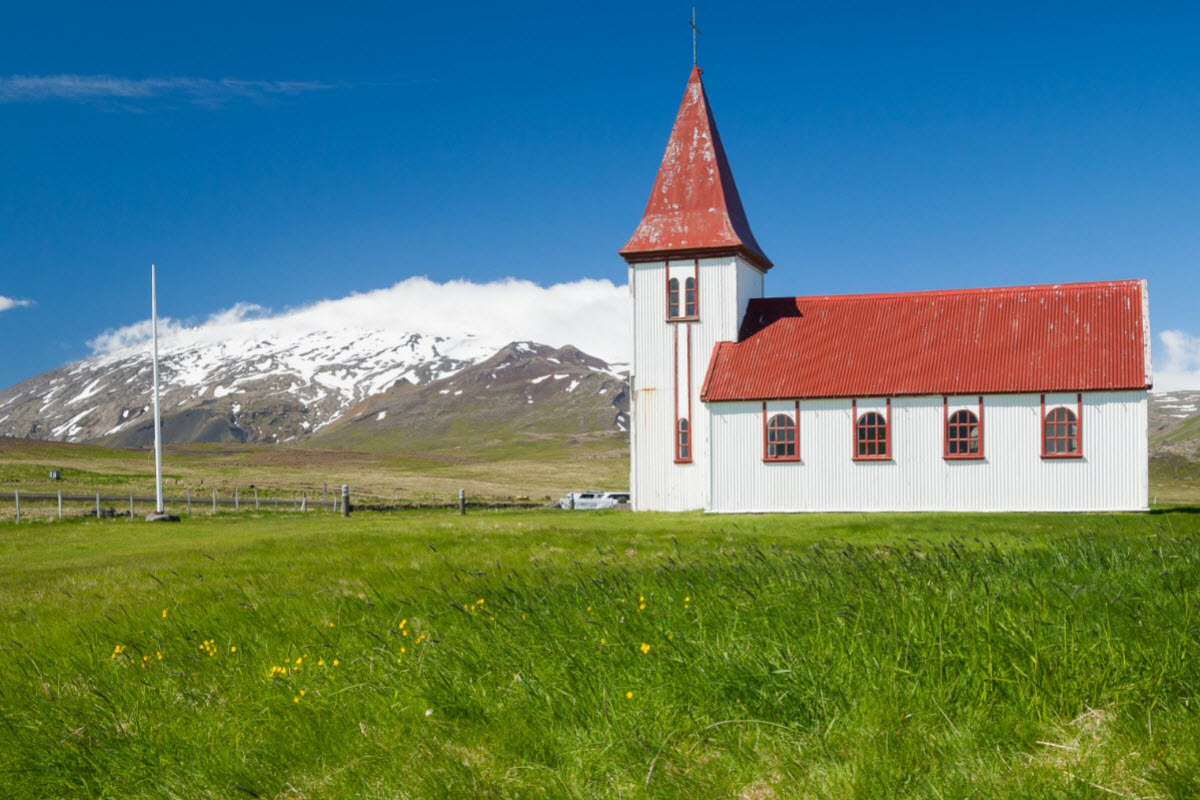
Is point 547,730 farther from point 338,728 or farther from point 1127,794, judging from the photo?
point 1127,794

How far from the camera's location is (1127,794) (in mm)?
4598

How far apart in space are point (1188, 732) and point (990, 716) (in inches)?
40.1

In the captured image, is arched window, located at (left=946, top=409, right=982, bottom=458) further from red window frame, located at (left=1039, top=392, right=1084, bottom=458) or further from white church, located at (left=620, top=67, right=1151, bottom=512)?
red window frame, located at (left=1039, top=392, right=1084, bottom=458)

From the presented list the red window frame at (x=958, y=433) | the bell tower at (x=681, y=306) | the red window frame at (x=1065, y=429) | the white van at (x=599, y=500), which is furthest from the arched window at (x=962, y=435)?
the white van at (x=599, y=500)

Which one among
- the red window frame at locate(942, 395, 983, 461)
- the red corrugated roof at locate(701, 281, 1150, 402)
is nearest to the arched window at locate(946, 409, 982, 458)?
the red window frame at locate(942, 395, 983, 461)

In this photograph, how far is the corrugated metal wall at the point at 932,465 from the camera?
3531 cm

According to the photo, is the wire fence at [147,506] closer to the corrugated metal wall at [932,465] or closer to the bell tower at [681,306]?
the bell tower at [681,306]

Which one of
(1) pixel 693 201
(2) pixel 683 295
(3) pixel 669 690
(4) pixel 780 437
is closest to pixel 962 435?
(4) pixel 780 437

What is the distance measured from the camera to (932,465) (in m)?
36.7

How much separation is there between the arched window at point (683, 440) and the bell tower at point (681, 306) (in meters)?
0.04

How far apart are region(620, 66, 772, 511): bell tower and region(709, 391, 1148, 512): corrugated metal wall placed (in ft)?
5.82

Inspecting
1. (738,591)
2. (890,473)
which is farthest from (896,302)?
(738,591)

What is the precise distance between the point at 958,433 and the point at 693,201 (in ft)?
45.5

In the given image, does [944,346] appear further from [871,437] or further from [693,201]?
[693,201]
